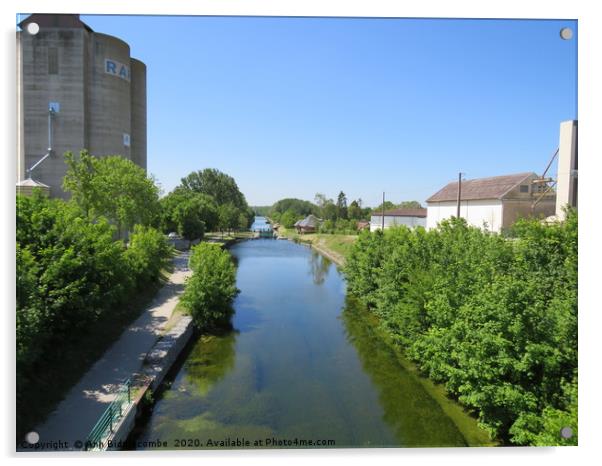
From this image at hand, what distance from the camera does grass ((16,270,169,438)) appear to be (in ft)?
22.7

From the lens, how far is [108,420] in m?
6.89

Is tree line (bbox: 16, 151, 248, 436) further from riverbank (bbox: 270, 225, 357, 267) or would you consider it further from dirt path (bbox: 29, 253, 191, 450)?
riverbank (bbox: 270, 225, 357, 267)

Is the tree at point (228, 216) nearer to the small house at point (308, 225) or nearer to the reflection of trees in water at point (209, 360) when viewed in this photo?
the small house at point (308, 225)

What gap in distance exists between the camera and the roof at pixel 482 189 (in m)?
15.9

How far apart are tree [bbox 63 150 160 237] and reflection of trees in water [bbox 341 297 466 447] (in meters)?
11.4

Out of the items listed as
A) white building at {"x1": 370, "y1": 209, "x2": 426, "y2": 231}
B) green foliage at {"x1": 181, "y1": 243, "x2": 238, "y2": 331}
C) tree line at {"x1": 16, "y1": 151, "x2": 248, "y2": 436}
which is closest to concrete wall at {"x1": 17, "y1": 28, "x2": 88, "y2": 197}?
tree line at {"x1": 16, "y1": 151, "x2": 248, "y2": 436}

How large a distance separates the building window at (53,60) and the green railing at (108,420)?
640 cm

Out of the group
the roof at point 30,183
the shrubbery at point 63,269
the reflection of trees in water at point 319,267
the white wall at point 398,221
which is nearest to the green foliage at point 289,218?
A: the reflection of trees in water at point 319,267

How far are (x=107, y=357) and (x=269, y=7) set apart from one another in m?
9.05

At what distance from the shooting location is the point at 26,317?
19.1ft

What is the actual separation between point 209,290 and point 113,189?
8.74 meters

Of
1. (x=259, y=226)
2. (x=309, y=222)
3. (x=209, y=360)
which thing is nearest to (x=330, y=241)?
(x=309, y=222)
